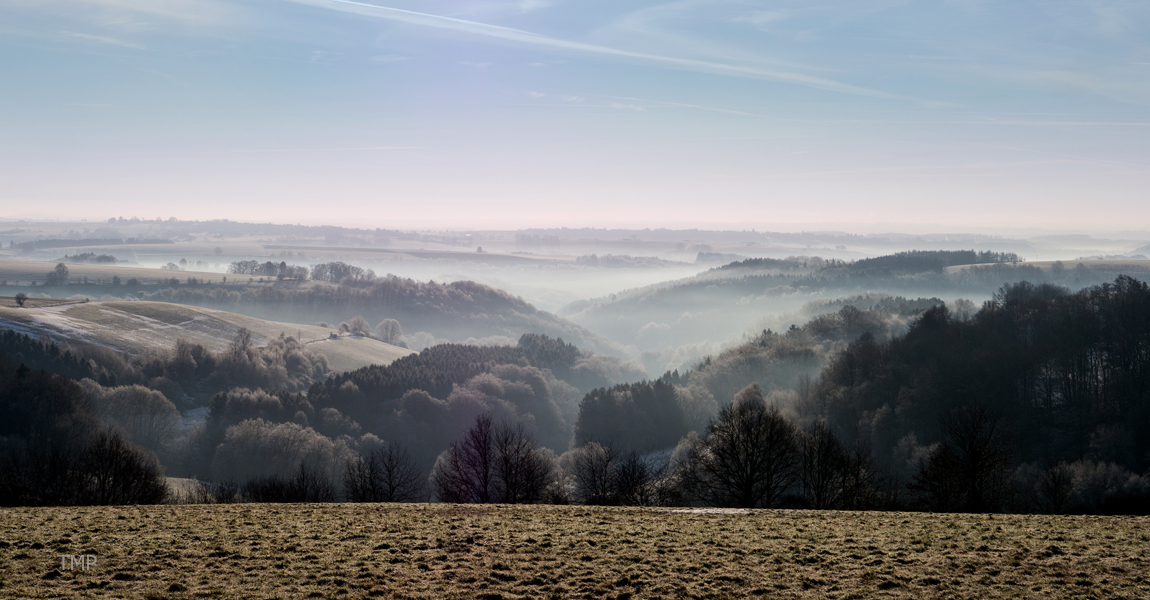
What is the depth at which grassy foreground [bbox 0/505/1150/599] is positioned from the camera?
15.5m


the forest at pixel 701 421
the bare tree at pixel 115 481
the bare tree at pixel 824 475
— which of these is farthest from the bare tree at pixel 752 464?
the bare tree at pixel 115 481

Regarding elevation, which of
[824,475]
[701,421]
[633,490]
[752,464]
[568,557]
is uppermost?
[568,557]

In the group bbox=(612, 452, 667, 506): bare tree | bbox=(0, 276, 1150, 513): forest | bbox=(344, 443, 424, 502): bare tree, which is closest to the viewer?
bbox=(0, 276, 1150, 513): forest

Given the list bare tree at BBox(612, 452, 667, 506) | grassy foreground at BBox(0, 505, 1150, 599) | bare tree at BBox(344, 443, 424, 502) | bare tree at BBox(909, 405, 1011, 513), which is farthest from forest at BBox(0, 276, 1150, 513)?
grassy foreground at BBox(0, 505, 1150, 599)

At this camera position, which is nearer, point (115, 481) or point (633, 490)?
point (115, 481)

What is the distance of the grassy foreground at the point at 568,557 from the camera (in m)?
15.5

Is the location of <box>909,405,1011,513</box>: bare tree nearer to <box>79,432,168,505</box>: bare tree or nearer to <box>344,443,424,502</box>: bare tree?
<box>344,443,424,502</box>: bare tree

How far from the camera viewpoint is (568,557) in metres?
18.2

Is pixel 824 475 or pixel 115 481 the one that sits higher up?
pixel 824 475

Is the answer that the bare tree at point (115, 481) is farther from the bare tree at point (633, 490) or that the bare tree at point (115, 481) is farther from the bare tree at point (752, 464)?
the bare tree at point (752, 464)

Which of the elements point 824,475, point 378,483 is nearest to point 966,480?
point 824,475

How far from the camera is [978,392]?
9750cm

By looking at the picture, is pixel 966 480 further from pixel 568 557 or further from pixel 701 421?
pixel 701 421

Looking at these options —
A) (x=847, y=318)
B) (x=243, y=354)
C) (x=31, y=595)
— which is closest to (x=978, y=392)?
(x=847, y=318)
